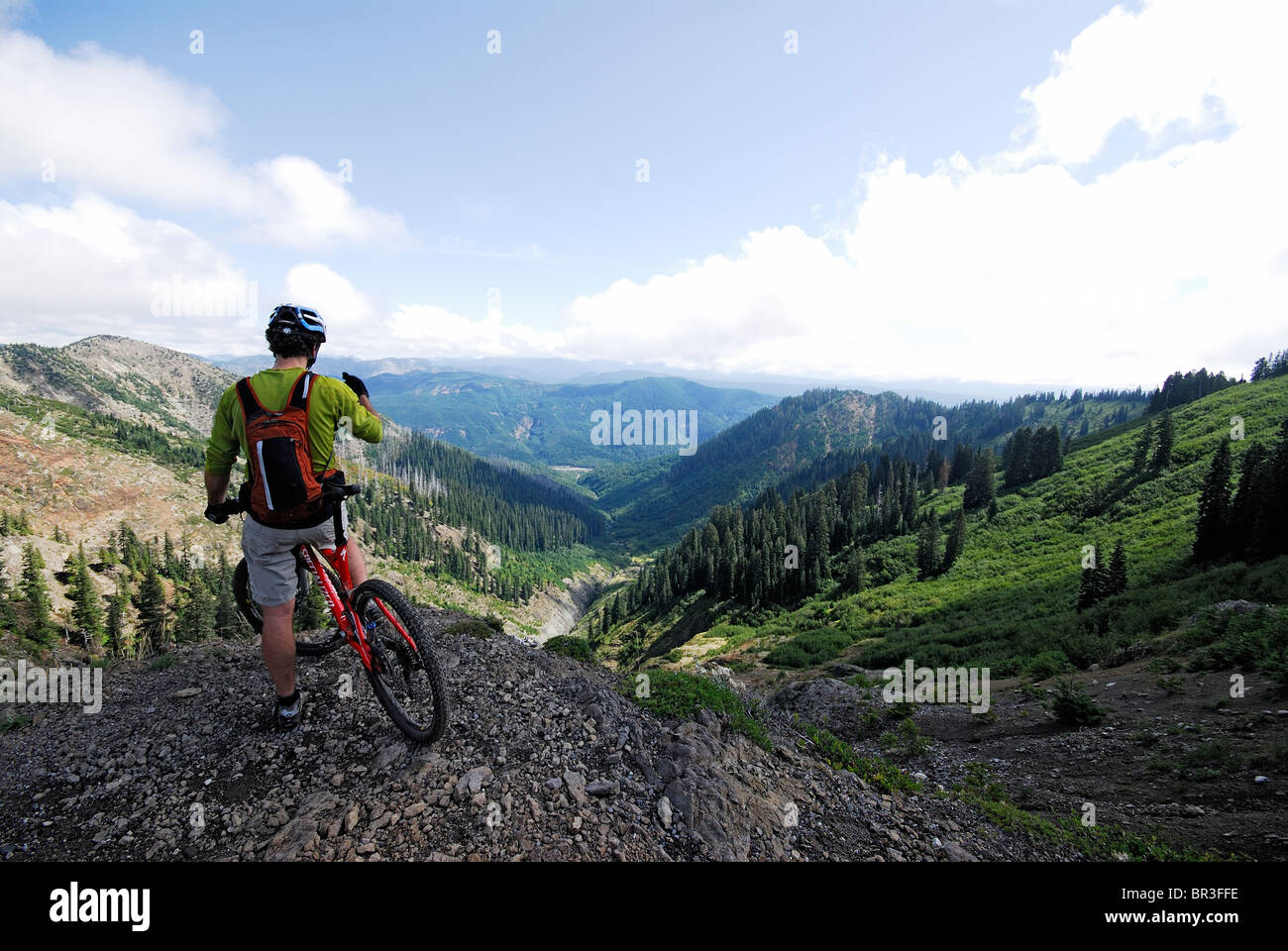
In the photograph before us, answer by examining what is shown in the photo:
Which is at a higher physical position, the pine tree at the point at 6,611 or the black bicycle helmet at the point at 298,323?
the black bicycle helmet at the point at 298,323

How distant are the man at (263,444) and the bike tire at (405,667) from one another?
881mm

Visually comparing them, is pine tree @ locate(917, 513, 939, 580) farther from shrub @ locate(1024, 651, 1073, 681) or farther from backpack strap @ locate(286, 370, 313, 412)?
backpack strap @ locate(286, 370, 313, 412)

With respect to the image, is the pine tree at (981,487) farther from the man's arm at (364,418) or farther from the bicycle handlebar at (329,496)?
the bicycle handlebar at (329,496)

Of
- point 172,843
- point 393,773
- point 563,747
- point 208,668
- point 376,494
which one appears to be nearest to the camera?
point 172,843

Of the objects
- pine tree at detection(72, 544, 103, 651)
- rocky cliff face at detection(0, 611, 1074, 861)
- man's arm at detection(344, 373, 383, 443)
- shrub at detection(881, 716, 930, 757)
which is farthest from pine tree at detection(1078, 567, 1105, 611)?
pine tree at detection(72, 544, 103, 651)

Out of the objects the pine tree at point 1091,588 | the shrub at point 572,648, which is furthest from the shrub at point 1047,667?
the shrub at point 572,648

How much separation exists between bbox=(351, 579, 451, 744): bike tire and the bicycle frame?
8cm

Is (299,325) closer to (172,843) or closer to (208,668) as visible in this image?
(172,843)

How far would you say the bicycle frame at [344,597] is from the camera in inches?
252

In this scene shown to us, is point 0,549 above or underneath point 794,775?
underneath

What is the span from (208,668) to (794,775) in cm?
1095

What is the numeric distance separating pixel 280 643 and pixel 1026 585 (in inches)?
2212
